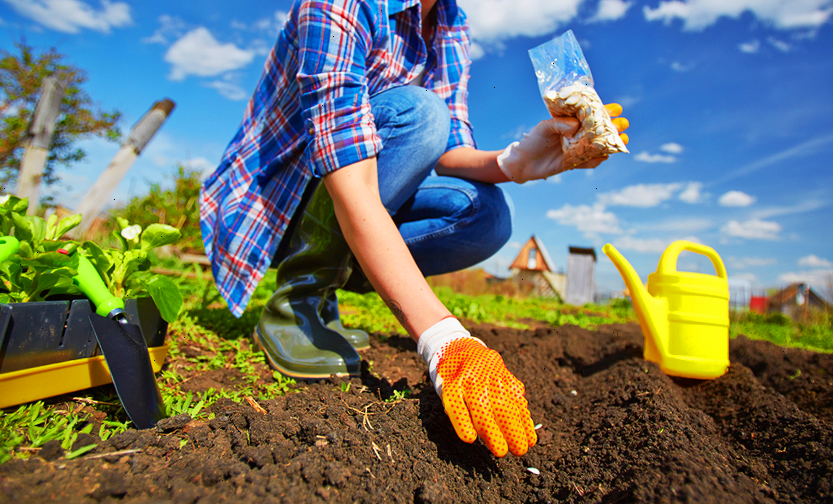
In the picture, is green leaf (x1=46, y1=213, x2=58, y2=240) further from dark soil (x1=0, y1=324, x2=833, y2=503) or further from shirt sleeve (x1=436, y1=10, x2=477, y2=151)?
shirt sleeve (x1=436, y1=10, x2=477, y2=151)

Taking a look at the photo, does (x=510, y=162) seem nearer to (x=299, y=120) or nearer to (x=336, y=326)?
(x=299, y=120)

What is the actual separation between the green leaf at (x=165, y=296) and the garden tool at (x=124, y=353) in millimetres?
77

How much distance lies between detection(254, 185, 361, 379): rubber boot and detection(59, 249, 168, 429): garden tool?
495 mm

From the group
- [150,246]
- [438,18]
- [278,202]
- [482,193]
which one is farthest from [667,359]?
[150,246]

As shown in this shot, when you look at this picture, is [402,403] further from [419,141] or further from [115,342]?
[419,141]

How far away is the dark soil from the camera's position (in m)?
0.71

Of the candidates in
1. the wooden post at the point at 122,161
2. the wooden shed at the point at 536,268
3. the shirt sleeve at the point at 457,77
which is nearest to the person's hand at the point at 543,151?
the shirt sleeve at the point at 457,77

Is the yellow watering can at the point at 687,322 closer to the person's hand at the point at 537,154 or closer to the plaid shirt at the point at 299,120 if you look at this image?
the person's hand at the point at 537,154

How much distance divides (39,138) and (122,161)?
79 cm

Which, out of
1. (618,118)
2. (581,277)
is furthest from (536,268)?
(618,118)

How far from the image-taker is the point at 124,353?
1029 mm

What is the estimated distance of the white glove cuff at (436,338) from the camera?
3.48 ft

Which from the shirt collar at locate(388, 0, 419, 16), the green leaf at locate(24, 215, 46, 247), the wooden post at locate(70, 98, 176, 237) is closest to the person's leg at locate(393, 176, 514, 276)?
the shirt collar at locate(388, 0, 419, 16)

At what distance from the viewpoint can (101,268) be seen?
3.90 ft
